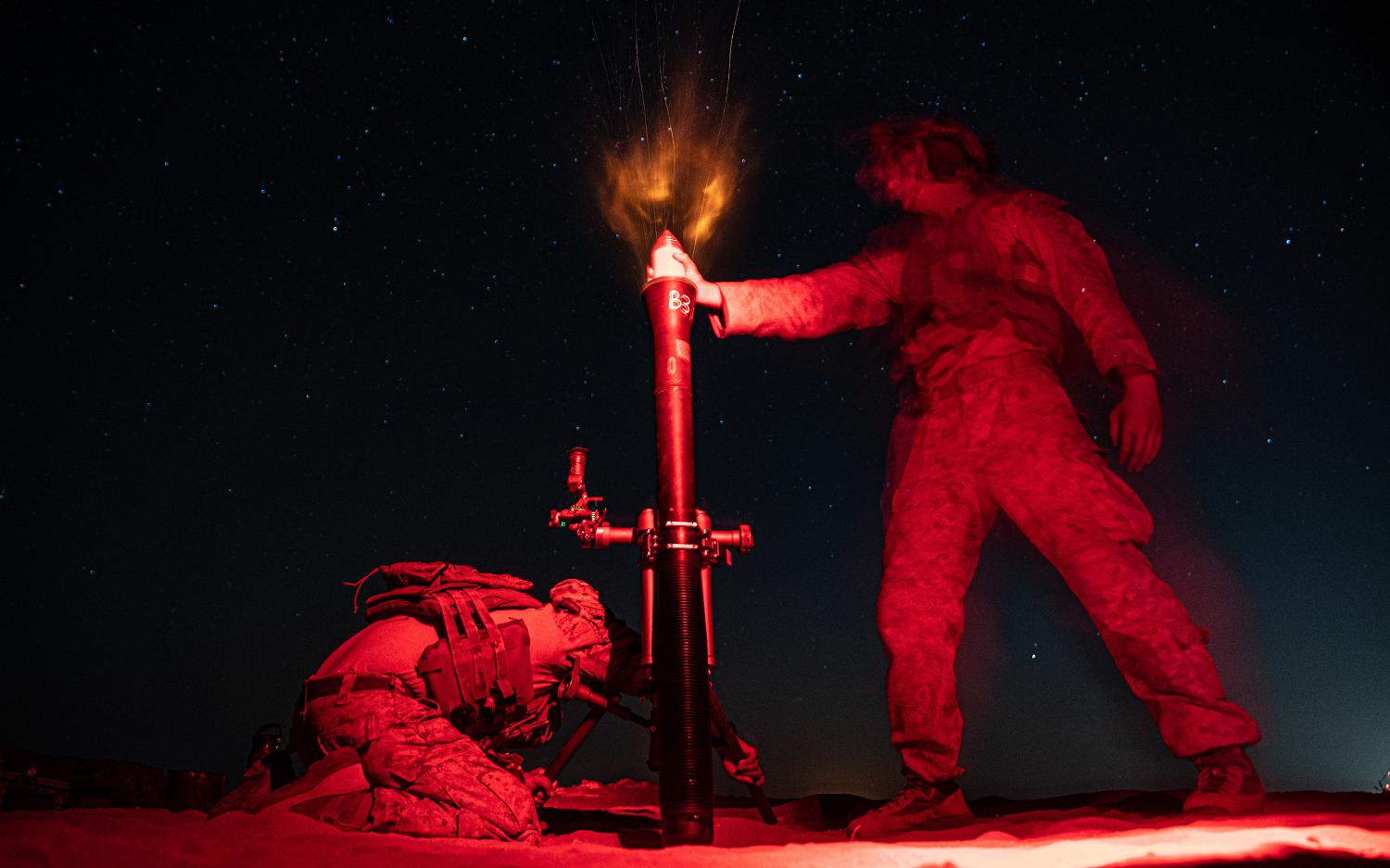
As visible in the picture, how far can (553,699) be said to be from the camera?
345 cm

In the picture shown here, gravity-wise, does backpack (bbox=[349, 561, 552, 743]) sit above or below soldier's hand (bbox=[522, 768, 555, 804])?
above

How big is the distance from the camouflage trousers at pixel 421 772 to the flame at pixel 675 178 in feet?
6.75

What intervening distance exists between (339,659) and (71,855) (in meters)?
1.25

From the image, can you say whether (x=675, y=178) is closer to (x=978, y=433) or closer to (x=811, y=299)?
(x=811, y=299)

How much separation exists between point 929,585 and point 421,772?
6.54ft

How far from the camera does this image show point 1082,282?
3.51m

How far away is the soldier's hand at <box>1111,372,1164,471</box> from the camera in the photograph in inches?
127

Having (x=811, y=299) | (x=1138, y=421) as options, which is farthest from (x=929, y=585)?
(x=811, y=299)

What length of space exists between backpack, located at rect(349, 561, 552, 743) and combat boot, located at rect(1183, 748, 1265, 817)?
228cm

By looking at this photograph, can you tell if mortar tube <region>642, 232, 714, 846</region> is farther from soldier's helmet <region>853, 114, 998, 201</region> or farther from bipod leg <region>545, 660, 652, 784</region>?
soldier's helmet <region>853, 114, 998, 201</region>

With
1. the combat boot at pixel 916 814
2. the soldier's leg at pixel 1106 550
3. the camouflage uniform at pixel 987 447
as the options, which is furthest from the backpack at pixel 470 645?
the soldier's leg at pixel 1106 550

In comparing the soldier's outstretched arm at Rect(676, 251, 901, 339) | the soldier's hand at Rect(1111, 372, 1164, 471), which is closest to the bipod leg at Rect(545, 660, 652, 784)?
the soldier's outstretched arm at Rect(676, 251, 901, 339)

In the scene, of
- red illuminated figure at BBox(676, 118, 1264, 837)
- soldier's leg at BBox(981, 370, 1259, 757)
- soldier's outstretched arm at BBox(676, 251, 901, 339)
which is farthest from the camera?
soldier's outstretched arm at BBox(676, 251, 901, 339)

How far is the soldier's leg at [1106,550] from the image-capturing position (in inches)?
109
